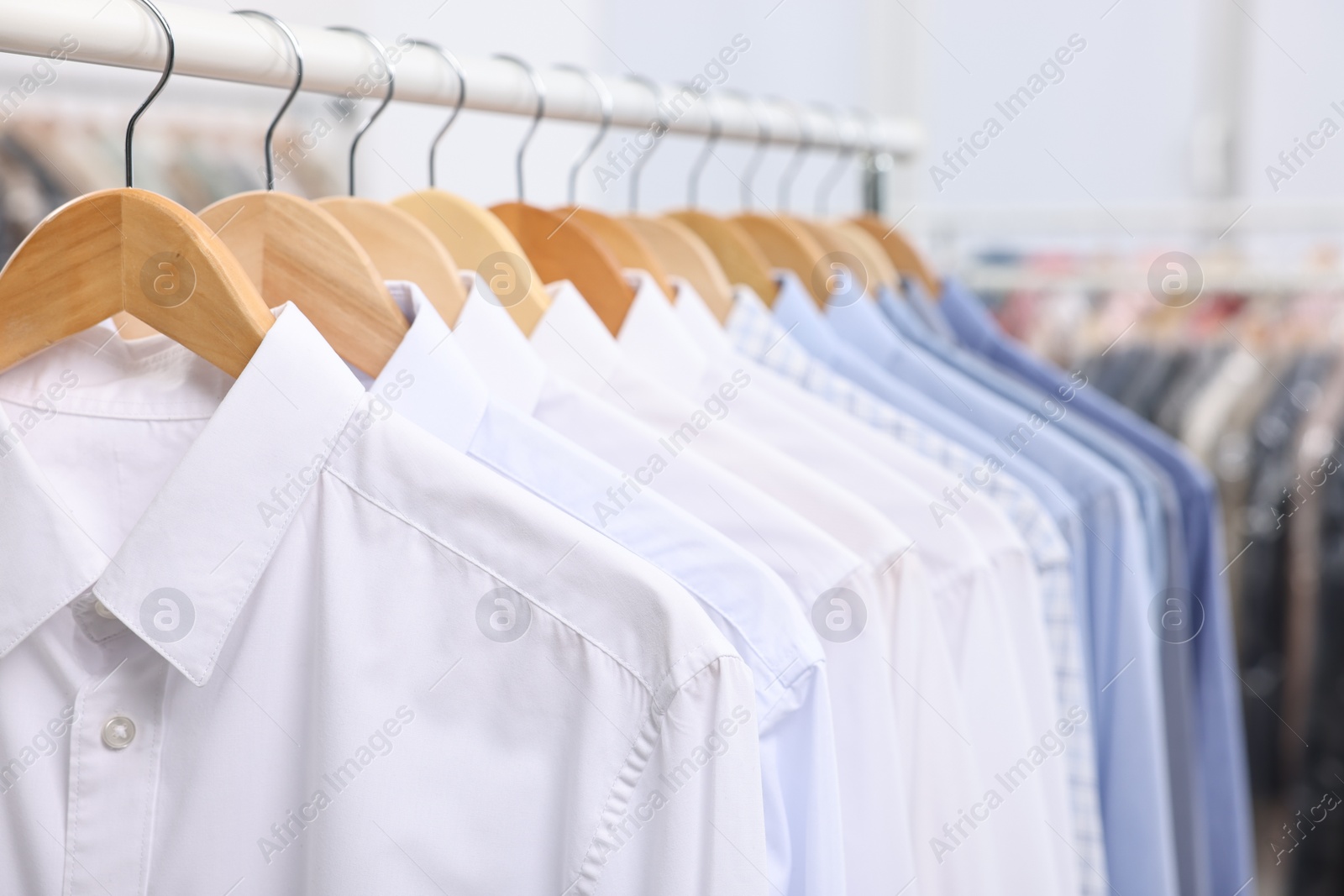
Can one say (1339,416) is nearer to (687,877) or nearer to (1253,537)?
(1253,537)

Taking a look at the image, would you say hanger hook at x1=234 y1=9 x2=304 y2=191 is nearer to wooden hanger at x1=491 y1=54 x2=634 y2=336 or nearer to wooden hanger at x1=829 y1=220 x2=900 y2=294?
wooden hanger at x1=491 y1=54 x2=634 y2=336

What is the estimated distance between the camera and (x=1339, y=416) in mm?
1603

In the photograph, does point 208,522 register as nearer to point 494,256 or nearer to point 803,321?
point 494,256

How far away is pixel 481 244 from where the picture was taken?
2.79 feet

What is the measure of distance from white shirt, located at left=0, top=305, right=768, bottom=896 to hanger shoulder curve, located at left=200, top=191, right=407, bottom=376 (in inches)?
Answer: 3.4

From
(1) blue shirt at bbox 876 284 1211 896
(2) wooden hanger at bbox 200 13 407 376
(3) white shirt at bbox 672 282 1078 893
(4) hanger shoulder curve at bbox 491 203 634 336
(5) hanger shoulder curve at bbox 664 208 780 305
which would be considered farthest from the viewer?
(5) hanger shoulder curve at bbox 664 208 780 305

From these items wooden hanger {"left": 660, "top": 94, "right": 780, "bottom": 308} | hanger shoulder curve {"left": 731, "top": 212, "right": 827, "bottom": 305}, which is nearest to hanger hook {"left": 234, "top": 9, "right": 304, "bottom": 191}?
wooden hanger {"left": 660, "top": 94, "right": 780, "bottom": 308}

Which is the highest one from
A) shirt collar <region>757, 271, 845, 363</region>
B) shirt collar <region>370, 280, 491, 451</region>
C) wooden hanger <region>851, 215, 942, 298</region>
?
wooden hanger <region>851, 215, 942, 298</region>

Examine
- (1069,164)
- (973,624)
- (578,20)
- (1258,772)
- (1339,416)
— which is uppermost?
(1069,164)

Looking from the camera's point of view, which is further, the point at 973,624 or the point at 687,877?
the point at 973,624

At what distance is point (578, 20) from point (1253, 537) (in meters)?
1.84

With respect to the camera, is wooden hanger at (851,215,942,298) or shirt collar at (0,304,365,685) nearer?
shirt collar at (0,304,365,685)

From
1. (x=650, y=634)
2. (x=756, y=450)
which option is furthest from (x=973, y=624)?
(x=650, y=634)

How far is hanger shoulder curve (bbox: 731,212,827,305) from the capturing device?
1174 mm
